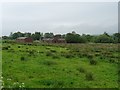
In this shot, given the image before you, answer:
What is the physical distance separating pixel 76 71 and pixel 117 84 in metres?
3.58

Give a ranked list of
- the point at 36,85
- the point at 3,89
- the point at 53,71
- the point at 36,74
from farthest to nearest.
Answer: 1. the point at 53,71
2. the point at 36,74
3. the point at 36,85
4. the point at 3,89

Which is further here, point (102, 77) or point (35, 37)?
point (35, 37)

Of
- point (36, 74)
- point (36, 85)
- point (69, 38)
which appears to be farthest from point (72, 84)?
point (69, 38)

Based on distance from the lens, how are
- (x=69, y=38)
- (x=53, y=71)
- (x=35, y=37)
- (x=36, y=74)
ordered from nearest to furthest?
(x=36, y=74), (x=53, y=71), (x=69, y=38), (x=35, y=37)

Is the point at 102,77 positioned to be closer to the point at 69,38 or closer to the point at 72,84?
the point at 72,84

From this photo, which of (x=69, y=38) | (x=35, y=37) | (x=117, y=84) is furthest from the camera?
(x=35, y=37)

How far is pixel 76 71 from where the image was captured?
16.7 m

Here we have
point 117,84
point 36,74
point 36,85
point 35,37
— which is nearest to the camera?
point 36,85

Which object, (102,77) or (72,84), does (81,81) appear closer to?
(72,84)

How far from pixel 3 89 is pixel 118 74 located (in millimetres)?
8539

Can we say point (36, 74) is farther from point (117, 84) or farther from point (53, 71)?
point (117, 84)

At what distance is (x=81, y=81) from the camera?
1373cm

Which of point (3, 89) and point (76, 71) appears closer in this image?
point (3, 89)

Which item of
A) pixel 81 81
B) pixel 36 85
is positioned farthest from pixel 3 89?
pixel 81 81
